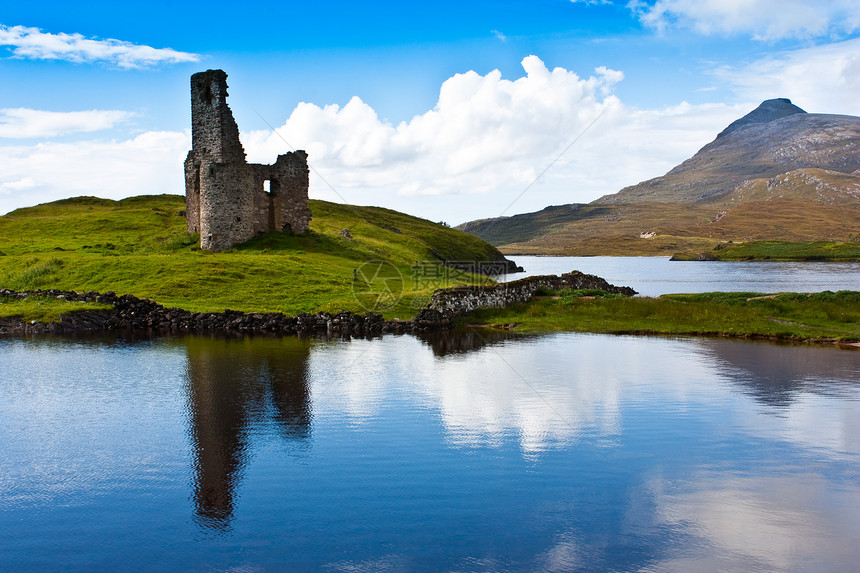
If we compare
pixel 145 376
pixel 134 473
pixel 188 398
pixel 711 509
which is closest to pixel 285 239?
pixel 145 376

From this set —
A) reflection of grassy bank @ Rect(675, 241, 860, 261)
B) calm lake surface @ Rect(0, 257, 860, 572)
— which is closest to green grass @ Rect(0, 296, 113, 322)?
calm lake surface @ Rect(0, 257, 860, 572)

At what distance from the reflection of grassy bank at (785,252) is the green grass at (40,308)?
486 ft

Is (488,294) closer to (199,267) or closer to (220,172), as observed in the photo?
(199,267)

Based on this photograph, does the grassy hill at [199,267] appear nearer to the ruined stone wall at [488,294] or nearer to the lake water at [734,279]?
the ruined stone wall at [488,294]

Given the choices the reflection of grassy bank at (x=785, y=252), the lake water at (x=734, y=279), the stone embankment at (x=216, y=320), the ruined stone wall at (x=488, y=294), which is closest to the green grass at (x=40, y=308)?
the stone embankment at (x=216, y=320)

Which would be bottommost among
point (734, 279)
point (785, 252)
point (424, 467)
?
point (424, 467)

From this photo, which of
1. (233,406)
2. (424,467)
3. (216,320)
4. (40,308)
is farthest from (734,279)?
(424,467)

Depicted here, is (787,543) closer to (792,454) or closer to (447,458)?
(792,454)

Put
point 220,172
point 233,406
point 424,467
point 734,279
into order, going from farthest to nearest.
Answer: point 734,279 → point 220,172 → point 233,406 → point 424,467

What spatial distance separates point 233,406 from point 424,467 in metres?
6.79

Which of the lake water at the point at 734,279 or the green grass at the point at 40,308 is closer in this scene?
the green grass at the point at 40,308

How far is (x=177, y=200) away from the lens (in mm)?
88500

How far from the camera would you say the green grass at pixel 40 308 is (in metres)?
33.2

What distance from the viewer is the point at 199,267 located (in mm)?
42250
